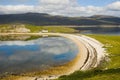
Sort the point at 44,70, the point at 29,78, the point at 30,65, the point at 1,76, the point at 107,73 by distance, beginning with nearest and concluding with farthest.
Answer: the point at 107,73 → the point at 29,78 → the point at 1,76 → the point at 44,70 → the point at 30,65

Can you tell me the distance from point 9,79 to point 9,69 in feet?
40.0

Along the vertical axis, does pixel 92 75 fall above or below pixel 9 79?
above

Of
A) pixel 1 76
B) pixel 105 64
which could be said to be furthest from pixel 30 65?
pixel 105 64

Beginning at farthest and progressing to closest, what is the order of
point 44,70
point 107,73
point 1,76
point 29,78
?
1. point 44,70
2. point 1,76
3. point 29,78
4. point 107,73

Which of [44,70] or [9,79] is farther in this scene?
[44,70]

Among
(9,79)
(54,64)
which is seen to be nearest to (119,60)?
(54,64)

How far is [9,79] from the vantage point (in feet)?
175

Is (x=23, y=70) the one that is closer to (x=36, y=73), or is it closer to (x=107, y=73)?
(x=36, y=73)

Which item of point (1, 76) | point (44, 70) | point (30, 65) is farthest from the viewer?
point (30, 65)

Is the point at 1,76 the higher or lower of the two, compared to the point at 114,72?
lower

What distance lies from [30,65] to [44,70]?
8.89m

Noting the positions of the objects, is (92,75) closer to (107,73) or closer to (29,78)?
(107,73)

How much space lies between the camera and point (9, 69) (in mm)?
65188

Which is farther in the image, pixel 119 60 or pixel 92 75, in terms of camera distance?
pixel 119 60
